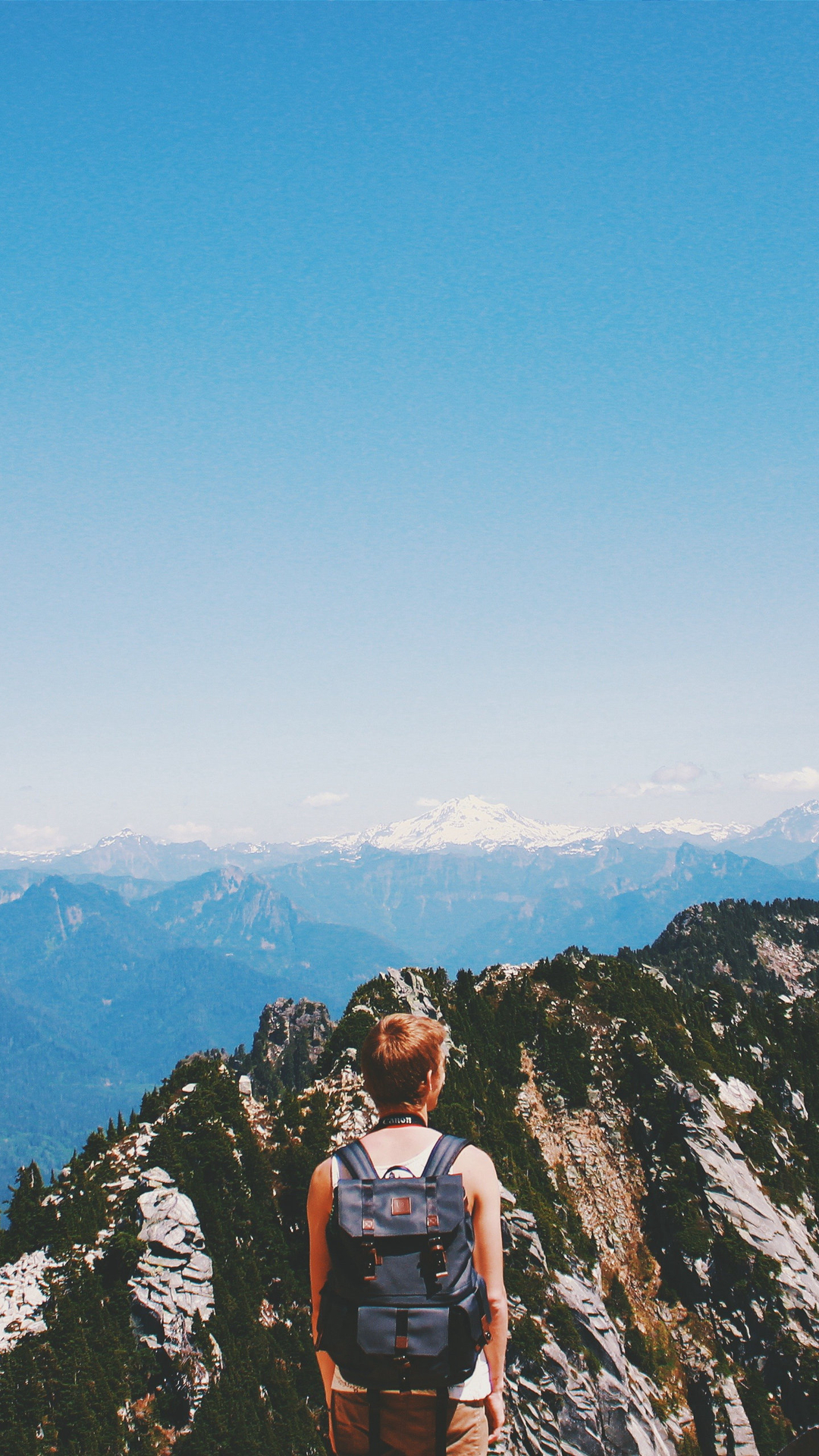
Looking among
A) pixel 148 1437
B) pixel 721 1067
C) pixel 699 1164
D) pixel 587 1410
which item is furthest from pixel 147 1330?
pixel 721 1067

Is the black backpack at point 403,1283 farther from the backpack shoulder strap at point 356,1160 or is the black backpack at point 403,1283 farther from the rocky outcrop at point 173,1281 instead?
the rocky outcrop at point 173,1281

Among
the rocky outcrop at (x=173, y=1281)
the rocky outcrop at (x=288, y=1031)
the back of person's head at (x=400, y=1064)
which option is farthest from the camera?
the rocky outcrop at (x=288, y=1031)

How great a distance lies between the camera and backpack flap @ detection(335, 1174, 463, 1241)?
5734mm

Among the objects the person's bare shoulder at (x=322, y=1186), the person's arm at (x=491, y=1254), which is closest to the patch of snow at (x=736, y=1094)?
the person's arm at (x=491, y=1254)

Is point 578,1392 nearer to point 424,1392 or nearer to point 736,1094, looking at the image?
point 736,1094

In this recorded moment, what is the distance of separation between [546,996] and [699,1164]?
18.9 m

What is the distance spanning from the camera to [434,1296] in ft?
19.3

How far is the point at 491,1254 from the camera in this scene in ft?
20.9

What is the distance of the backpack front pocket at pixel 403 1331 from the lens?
18.9 ft

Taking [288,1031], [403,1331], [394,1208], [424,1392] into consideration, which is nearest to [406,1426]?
[424,1392]

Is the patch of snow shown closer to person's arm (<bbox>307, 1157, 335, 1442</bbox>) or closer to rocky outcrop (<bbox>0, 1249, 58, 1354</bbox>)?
rocky outcrop (<bbox>0, 1249, 58, 1354</bbox>)

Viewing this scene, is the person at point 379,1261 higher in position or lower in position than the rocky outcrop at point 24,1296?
higher

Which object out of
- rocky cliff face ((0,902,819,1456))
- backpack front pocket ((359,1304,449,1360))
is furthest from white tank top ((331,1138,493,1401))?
rocky cliff face ((0,902,819,1456))

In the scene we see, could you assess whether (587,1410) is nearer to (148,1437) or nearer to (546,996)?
(148,1437)
